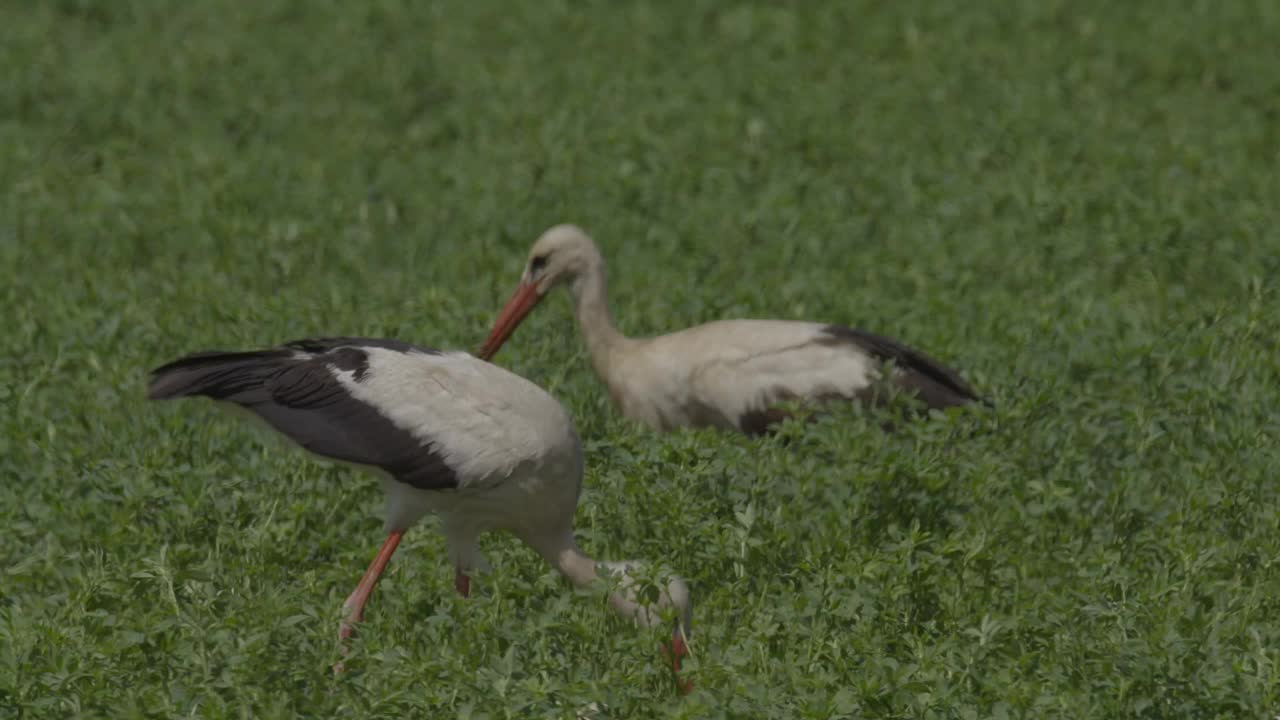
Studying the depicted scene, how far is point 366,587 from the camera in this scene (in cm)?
582

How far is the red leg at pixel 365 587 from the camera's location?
5.73m

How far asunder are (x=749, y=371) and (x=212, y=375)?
2.11 metres

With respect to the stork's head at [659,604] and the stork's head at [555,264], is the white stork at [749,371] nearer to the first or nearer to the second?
the stork's head at [555,264]

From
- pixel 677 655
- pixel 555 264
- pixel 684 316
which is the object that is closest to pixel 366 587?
pixel 677 655

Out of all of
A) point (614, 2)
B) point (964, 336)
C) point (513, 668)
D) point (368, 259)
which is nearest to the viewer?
point (513, 668)

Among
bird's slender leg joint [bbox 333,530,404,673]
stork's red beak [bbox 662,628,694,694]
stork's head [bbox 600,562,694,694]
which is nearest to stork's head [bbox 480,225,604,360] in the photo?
bird's slender leg joint [bbox 333,530,404,673]

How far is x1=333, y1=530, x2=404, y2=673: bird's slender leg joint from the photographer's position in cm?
573

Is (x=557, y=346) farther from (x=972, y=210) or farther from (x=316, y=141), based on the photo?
(x=316, y=141)

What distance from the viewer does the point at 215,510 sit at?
6.23m

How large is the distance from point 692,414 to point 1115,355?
1.53 meters

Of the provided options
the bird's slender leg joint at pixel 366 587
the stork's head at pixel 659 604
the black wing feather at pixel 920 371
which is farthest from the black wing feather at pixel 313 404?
the black wing feather at pixel 920 371

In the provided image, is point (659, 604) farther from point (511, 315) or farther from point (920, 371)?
point (511, 315)

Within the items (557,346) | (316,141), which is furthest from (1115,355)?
(316,141)

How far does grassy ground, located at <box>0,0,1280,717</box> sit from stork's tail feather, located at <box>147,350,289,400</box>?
329mm
